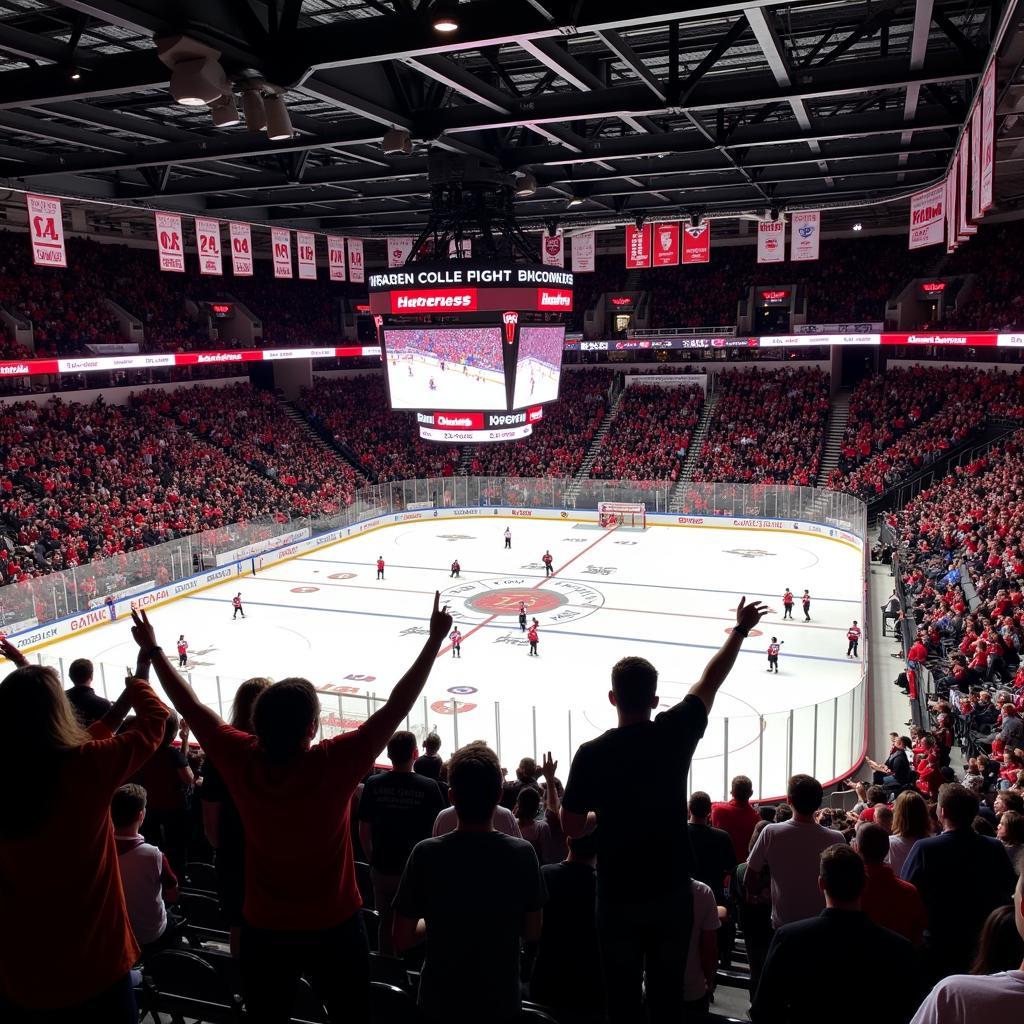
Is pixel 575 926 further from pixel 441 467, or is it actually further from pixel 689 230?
pixel 441 467

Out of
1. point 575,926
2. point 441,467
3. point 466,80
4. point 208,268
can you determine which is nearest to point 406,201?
point 208,268

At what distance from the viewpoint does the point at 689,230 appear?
2722 centimetres

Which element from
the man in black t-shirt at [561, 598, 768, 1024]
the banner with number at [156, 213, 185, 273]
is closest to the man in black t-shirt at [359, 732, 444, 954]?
the man in black t-shirt at [561, 598, 768, 1024]

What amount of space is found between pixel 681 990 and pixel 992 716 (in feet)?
36.3

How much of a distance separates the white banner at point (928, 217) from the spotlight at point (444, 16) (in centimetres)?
1472

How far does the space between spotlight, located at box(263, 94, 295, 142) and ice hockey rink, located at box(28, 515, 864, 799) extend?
311 inches

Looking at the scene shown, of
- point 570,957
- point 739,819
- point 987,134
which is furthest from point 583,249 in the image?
point 570,957

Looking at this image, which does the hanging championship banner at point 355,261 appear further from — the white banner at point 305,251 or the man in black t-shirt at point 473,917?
the man in black t-shirt at point 473,917

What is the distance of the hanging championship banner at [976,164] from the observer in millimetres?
10742

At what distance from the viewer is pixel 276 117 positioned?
30.4 ft

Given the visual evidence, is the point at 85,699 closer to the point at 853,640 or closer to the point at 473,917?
the point at 473,917

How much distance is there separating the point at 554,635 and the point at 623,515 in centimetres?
1640

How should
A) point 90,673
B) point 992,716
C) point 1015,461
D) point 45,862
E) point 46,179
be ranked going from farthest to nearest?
point 1015,461 < point 46,179 < point 992,716 < point 90,673 < point 45,862

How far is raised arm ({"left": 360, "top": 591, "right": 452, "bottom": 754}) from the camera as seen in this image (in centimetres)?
303
